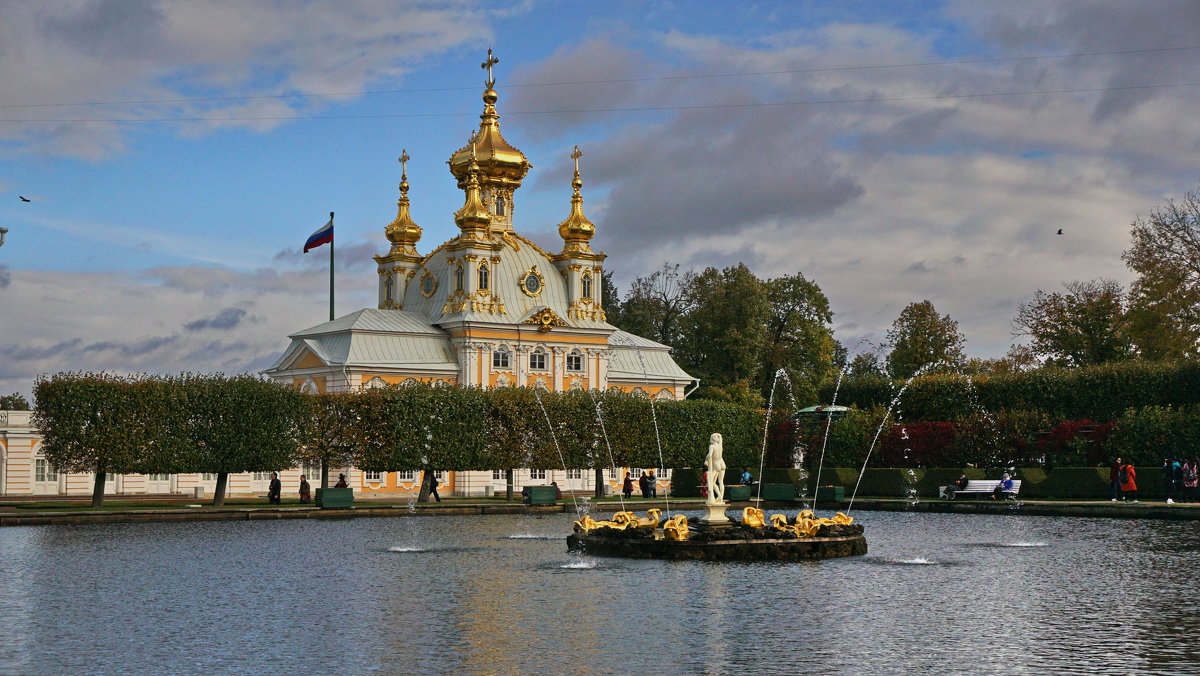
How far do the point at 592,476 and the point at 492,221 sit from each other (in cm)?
1680

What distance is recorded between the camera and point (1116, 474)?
4747 centimetres

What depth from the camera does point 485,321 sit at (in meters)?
76.1

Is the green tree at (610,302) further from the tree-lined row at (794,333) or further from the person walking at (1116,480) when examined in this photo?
the person walking at (1116,480)

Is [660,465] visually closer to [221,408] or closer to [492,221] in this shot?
[221,408]

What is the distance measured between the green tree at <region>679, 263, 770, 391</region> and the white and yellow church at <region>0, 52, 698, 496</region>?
182 inches

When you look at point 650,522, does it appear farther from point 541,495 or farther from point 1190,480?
point 1190,480

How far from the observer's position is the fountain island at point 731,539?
2602cm

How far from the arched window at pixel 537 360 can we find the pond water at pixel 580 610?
47312mm

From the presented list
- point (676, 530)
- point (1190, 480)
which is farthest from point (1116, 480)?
point (676, 530)

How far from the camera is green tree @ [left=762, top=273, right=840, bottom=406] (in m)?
88.3

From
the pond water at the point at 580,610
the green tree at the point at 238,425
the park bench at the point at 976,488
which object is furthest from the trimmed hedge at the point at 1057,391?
the pond water at the point at 580,610

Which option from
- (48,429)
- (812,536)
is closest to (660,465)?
(48,429)

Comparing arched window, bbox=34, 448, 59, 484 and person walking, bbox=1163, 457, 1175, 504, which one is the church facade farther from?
person walking, bbox=1163, 457, 1175, 504

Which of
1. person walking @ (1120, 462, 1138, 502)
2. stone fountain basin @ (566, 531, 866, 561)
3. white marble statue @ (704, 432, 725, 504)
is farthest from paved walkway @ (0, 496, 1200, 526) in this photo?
stone fountain basin @ (566, 531, 866, 561)
